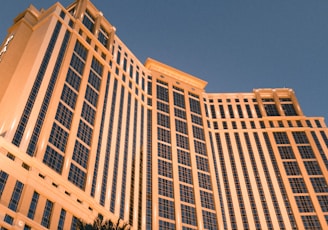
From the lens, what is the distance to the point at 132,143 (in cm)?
9125

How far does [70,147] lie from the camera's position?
234 ft

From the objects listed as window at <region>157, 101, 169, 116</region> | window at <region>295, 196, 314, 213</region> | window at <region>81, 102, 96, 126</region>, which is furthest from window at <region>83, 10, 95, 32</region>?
window at <region>295, 196, 314, 213</region>

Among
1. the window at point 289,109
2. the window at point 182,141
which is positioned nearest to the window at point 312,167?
the window at point 289,109

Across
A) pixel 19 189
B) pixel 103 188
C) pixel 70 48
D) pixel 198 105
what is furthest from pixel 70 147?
pixel 198 105

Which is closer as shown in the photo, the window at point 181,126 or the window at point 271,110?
the window at point 181,126

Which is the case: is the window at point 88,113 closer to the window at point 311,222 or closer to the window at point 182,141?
the window at point 182,141

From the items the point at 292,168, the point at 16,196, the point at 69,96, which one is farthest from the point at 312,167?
the point at 16,196

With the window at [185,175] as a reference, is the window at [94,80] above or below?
above

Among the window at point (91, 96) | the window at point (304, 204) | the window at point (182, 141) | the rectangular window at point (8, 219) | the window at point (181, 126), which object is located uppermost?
the window at point (181, 126)

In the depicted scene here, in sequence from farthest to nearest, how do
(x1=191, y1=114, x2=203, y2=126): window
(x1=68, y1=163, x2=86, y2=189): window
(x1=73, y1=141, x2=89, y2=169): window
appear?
(x1=191, y1=114, x2=203, y2=126): window
(x1=73, y1=141, x2=89, y2=169): window
(x1=68, y1=163, x2=86, y2=189): window

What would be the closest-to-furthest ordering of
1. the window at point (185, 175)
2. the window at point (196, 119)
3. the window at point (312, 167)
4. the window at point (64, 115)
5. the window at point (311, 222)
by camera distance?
the window at point (64, 115) → the window at point (311, 222) → the window at point (185, 175) → the window at point (312, 167) → the window at point (196, 119)

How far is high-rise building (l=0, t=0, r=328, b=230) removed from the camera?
6412cm

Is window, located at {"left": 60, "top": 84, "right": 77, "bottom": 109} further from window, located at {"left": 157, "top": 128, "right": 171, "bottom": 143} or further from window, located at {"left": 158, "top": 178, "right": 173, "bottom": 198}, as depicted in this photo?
window, located at {"left": 157, "top": 128, "right": 171, "bottom": 143}

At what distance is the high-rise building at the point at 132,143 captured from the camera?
210 ft
